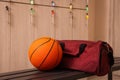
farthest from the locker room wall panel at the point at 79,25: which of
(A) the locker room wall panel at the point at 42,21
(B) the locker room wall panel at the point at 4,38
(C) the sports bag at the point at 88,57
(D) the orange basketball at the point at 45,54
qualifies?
(D) the orange basketball at the point at 45,54

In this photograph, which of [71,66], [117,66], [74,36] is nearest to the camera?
[71,66]

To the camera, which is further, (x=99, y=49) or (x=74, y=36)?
(x=74, y=36)

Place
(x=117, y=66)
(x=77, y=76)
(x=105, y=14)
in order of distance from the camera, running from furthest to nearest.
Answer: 1. (x=105, y=14)
2. (x=117, y=66)
3. (x=77, y=76)

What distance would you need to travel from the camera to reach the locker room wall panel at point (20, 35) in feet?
8.36

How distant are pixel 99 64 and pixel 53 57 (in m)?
0.35

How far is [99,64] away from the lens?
154 cm

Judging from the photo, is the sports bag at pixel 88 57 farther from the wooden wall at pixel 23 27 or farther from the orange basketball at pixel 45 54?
the wooden wall at pixel 23 27

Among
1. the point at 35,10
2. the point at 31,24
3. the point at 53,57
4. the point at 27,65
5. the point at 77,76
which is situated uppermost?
the point at 35,10

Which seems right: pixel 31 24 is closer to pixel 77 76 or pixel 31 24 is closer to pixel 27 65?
pixel 27 65

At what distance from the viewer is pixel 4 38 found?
2.45 metres

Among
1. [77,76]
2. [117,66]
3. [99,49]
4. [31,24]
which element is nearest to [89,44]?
[99,49]

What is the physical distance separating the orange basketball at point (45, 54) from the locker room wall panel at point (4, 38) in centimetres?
97

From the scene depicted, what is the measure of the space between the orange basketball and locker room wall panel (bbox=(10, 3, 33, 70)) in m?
1.04

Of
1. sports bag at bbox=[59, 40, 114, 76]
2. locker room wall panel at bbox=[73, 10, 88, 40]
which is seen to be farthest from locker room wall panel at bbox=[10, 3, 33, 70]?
sports bag at bbox=[59, 40, 114, 76]
